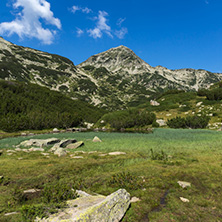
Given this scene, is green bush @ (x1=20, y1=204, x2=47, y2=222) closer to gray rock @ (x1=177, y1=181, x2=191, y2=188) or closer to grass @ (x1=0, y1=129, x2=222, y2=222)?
grass @ (x1=0, y1=129, x2=222, y2=222)

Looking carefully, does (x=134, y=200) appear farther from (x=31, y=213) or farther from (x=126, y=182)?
(x=31, y=213)

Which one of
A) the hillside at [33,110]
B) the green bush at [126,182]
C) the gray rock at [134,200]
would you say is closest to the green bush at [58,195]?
the gray rock at [134,200]

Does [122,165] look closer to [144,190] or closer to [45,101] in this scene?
[144,190]

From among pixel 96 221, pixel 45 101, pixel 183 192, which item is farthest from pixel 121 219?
pixel 45 101

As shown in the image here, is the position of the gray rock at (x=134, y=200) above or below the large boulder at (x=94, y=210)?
below

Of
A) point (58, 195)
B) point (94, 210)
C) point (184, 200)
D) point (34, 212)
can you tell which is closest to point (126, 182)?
point (184, 200)

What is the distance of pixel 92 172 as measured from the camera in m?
12.7

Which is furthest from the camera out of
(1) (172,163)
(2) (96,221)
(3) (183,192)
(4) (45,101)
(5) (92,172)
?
(4) (45,101)

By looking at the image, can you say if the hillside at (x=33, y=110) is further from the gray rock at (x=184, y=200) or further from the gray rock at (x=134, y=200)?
the gray rock at (x=184, y=200)

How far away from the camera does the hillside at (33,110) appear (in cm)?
7659

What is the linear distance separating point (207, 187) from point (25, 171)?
13944mm

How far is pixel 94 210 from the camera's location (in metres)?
5.72

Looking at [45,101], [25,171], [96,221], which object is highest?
[45,101]

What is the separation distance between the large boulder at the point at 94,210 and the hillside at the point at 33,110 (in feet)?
252
